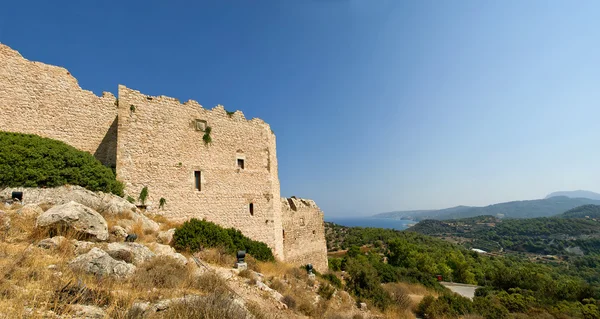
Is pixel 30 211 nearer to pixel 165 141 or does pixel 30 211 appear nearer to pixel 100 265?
pixel 100 265

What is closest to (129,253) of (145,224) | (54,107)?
(145,224)

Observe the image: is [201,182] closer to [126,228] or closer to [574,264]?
[126,228]

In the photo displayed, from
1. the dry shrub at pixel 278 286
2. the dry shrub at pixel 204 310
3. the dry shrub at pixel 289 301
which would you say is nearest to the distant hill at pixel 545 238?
the dry shrub at pixel 278 286

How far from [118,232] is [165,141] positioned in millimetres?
5944

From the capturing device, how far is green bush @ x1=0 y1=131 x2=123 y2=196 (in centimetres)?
793

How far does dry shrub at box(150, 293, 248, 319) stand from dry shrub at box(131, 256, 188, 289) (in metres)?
1.41

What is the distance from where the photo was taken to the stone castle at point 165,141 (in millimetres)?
10508

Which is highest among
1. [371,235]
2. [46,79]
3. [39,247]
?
[46,79]

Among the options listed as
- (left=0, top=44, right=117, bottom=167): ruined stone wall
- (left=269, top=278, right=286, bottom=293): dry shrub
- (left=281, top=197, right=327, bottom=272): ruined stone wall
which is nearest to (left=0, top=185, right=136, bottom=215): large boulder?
(left=0, top=44, right=117, bottom=167): ruined stone wall

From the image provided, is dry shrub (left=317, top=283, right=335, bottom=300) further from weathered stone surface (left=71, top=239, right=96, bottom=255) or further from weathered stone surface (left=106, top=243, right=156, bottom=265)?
weathered stone surface (left=71, top=239, right=96, bottom=255)

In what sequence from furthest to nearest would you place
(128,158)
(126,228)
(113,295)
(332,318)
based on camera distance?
1. (128,158)
2. (126,228)
3. (332,318)
4. (113,295)

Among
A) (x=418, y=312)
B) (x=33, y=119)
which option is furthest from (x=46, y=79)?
(x=418, y=312)

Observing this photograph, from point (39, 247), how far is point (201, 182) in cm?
787

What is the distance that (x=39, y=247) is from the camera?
17.3 ft
